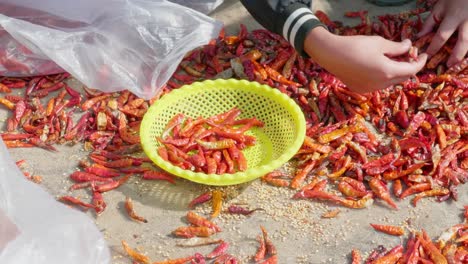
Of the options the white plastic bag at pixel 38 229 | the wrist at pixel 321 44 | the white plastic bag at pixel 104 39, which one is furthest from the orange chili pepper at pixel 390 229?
the white plastic bag at pixel 104 39

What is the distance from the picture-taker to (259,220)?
3592 mm

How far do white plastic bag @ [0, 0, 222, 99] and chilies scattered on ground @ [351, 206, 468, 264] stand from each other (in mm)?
1759

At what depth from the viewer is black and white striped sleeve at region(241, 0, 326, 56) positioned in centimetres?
394

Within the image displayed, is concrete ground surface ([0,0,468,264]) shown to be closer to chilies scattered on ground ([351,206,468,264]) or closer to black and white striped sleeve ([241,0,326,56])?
chilies scattered on ground ([351,206,468,264])

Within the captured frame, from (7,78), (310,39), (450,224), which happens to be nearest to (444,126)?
(450,224)

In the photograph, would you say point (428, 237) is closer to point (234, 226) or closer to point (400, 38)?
point (234, 226)

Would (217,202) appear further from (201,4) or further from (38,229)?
Answer: (201,4)

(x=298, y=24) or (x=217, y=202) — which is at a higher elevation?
(x=298, y=24)

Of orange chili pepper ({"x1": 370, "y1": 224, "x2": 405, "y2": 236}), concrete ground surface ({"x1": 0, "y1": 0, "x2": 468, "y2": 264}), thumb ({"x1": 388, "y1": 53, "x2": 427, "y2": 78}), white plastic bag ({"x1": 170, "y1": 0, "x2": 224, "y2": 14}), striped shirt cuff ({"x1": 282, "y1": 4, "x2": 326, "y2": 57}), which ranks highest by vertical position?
striped shirt cuff ({"x1": 282, "y1": 4, "x2": 326, "y2": 57})

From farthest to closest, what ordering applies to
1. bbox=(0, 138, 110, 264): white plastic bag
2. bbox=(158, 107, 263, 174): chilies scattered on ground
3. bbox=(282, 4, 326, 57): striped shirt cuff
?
bbox=(282, 4, 326, 57): striped shirt cuff
bbox=(158, 107, 263, 174): chilies scattered on ground
bbox=(0, 138, 110, 264): white plastic bag

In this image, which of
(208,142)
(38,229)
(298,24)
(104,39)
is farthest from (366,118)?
(38,229)

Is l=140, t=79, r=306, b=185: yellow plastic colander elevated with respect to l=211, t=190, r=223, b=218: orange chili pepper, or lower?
elevated

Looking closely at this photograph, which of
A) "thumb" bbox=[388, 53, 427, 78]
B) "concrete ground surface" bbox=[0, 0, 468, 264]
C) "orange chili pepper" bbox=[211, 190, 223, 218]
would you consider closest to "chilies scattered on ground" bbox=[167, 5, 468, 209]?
"concrete ground surface" bbox=[0, 0, 468, 264]

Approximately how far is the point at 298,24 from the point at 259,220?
1.21 m
